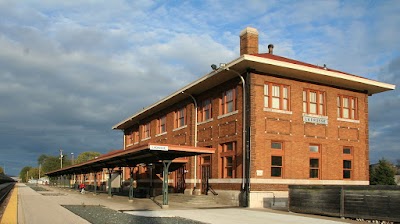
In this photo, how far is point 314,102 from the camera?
92.0ft

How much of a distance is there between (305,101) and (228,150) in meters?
5.64

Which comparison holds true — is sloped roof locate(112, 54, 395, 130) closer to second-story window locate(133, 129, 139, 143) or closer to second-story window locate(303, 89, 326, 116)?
second-story window locate(303, 89, 326, 116)

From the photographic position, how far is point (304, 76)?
27094 millimetres

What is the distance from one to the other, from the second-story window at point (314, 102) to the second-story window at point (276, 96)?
1.40m

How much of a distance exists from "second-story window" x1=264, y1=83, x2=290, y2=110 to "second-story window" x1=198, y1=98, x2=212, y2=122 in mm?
5766

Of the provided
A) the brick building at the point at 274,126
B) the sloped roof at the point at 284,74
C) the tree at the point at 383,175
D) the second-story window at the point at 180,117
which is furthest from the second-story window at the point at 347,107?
the tree at the point at 383,175

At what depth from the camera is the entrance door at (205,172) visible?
30469mm

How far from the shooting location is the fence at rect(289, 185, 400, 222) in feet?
52.6

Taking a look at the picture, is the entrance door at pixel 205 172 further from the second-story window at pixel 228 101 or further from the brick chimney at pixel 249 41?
the brick chimney at pixel 249 41

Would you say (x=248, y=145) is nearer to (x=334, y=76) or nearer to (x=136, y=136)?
(x=334, y=76)

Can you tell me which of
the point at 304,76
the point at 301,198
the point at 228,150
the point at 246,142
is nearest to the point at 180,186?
the point at 228,150

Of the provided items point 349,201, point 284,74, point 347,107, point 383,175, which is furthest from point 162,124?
point 349,201

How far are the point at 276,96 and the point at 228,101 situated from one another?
3292 mm

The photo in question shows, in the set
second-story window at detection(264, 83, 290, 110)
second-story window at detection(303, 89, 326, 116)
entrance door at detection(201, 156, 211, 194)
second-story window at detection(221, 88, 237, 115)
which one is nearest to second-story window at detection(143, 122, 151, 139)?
entrance door at detection(201, 156, 211, 194)
